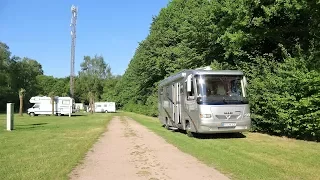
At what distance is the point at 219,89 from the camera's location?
55.2 feet

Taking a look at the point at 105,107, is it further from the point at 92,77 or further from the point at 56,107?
the point at 92,77

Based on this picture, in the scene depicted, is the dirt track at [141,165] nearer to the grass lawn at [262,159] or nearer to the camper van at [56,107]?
the grass lawn at [262,159]

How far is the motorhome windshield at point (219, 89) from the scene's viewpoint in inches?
651

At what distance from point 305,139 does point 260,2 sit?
807 centimetres

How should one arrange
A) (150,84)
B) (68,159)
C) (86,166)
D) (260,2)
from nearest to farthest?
(86,166), (68,159), (260,2), (150,84)

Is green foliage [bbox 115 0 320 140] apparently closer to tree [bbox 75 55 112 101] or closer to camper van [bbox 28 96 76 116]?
camper van [bbox 28 96 76 116]

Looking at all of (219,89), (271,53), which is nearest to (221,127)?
(219,89)

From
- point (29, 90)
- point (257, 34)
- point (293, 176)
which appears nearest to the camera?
point (293, 176)

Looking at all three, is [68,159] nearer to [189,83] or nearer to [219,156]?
[219,156]

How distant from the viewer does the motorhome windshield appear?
16531 millimetres

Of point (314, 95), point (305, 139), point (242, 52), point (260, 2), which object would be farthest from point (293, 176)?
point (242, 52)

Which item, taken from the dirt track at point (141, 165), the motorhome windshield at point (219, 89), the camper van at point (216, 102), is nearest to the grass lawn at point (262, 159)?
the dirt track at point (141, 165)

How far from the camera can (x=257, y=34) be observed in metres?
22.3

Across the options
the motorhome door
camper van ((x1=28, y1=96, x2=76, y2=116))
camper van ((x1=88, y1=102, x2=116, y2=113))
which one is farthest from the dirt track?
camper van ((x1=88, y1=102, x2=116, y2=113))
